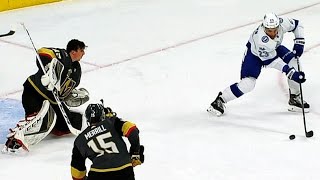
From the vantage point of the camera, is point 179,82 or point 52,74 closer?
point 52,74

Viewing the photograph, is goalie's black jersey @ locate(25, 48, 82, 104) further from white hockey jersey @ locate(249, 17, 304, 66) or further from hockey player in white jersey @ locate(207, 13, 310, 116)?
white hockey jersey @ locate(249, 17, 304, 66)

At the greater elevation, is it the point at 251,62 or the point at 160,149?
the point at 251,62

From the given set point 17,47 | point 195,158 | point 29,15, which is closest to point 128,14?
point 29,15

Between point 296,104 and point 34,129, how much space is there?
1.94m

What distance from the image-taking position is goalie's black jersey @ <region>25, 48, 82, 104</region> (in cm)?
429

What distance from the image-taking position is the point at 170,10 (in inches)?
361

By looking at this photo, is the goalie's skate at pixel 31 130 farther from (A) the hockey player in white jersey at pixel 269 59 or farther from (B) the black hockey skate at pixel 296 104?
(B) the black hockey skate at pixel 296 104

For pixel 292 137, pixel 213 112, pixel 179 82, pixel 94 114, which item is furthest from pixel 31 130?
pixel 179 82

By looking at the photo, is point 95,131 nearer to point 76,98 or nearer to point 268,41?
point 76,98

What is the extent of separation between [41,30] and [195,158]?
14.2 feet

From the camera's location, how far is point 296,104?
4914 millimetres

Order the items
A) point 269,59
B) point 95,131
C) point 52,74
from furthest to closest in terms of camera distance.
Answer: point 269,59
point 52,74
point 95,131

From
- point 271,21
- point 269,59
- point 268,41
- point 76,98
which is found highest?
point 271,21

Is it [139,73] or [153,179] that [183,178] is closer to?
[153,179]
